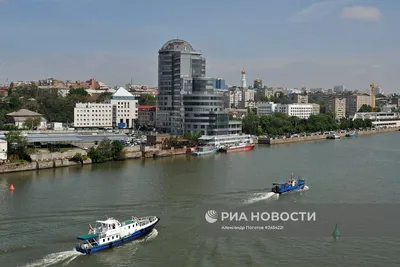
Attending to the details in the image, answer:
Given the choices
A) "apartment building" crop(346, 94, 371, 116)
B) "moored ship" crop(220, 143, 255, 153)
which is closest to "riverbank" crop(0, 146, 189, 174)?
"moored ship" crop(220, 143, 255, 153)

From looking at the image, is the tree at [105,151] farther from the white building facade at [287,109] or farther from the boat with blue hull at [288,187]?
the white building facade at [287,109]

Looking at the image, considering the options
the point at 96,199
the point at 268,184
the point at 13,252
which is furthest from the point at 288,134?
the point at 13,252

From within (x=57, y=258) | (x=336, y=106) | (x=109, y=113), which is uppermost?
(x=336, y=106)

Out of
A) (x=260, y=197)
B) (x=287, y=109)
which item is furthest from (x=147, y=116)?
(x=260, y=197)

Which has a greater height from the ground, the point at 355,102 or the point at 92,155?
the point at 355,102

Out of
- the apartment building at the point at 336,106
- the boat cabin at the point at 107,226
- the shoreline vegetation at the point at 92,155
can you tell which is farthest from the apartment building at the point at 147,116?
the apartment building at the point at 336,106

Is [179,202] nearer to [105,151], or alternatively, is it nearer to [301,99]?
[105,151]

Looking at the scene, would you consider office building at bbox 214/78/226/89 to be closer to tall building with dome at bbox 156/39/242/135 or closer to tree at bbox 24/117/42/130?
tall building with dome at bbox 156/39/242/135
